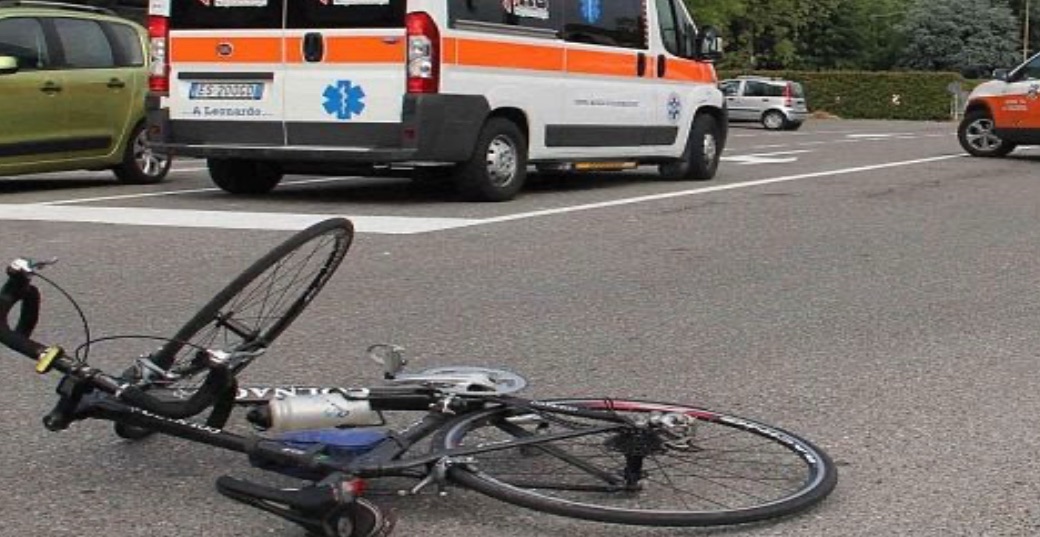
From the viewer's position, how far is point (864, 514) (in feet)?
12.3

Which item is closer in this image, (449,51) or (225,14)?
(449,51)

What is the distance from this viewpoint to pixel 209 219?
10086 mm

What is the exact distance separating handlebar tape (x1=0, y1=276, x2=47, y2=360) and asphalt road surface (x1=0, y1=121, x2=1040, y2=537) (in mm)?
437

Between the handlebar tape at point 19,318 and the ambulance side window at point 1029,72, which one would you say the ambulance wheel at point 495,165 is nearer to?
the handlebar tape at point 19,318

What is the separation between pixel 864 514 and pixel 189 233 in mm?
6427

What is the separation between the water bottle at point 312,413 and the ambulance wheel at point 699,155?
10.9 metres

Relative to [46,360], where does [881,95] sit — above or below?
above

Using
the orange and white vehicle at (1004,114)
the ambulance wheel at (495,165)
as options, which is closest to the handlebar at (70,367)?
the ambulance wheel at (495,165)

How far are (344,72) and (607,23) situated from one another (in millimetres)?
3029

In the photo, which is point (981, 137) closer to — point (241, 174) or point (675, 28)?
point (675, 28)

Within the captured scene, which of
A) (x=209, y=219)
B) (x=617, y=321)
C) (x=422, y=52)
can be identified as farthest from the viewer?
(x=422, y=52)

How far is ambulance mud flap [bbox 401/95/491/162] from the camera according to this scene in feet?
34.2

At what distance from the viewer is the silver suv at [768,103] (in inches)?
1577

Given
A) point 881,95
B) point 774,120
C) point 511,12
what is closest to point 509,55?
point 511,12
